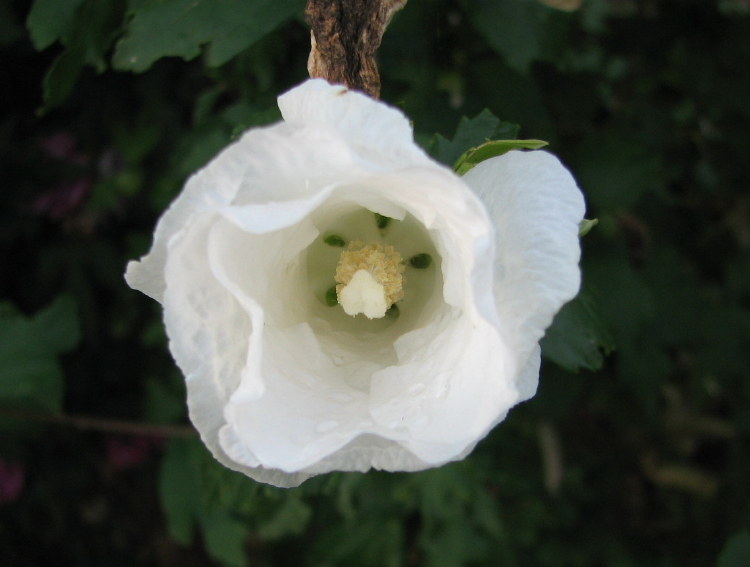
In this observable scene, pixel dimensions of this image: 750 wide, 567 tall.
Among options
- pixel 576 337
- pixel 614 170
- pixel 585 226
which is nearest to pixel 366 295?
pixel 585 226

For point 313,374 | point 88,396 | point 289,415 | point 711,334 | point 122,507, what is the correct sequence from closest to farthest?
point 289,415, point 313,374, point 711,334, point 88,396, point 122,507

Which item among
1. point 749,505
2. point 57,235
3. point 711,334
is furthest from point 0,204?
point 749,505

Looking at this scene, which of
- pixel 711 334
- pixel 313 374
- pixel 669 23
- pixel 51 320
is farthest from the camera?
pixel 711 334

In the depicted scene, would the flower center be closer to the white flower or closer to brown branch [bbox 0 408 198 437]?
the white flower

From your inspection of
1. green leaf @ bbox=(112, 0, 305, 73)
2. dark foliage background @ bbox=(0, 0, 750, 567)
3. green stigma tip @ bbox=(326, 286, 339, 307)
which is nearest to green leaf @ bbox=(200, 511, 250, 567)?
dark foliage background @ bbox=(0, 0, 750, 567)

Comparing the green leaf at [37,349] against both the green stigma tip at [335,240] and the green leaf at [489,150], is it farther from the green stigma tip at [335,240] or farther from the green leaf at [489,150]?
the green leaf at [489,150]

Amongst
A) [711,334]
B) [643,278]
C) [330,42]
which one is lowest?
[711,334]

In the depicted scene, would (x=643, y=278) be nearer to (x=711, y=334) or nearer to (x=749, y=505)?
(x=711, y=334)

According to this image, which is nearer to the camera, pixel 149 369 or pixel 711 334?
pixel 711 334
